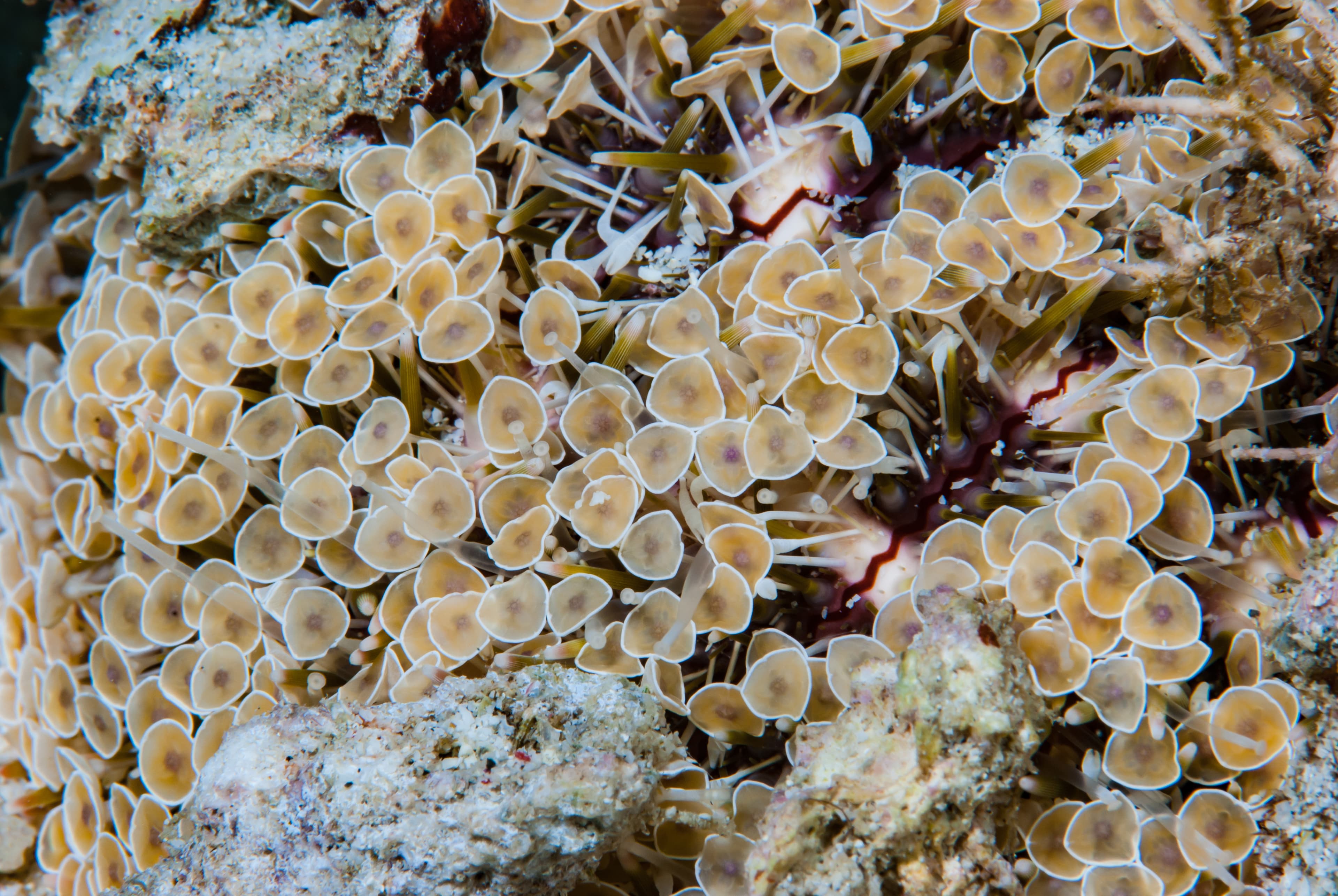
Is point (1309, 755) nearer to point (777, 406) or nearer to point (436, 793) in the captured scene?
point (777, 406)

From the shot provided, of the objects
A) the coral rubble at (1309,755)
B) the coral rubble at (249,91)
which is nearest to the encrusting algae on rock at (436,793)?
the coral rubble at (1309,755)

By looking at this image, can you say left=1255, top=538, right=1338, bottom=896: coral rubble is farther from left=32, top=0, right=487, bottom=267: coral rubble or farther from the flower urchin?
left=32, top=0, right=487, bottom=267: coral rubble

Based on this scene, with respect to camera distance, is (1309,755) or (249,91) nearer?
(1309,755)

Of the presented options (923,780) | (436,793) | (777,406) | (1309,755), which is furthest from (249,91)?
(1309,755)

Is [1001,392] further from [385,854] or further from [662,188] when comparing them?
[385,854]

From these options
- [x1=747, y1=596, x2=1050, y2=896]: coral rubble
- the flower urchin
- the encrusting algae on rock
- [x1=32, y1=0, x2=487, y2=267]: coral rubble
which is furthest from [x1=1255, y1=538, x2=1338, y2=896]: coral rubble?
[x1=32, y1=0, x2=487, y2=267]: coral rubble

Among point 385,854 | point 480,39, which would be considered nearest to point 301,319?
point 480,39
